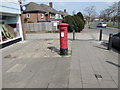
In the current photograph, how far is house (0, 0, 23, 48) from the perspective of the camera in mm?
7301

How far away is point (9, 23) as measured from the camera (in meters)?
8.78

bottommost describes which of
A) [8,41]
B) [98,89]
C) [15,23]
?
[98,89]

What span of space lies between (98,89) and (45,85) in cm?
147

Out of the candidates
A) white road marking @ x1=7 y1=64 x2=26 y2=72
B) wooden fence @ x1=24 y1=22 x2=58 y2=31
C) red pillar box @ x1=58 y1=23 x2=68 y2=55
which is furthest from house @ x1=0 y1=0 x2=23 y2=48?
wooden fence @ x1=24 y1=22 x2=58 y2=31

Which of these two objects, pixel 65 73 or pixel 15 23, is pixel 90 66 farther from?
pixel 15 23

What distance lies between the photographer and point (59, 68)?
13.4ft

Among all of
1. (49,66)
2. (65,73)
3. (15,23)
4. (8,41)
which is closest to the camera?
(65,73)

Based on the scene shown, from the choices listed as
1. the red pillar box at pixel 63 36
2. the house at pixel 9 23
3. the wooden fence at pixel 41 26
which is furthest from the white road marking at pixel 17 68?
the wooden fence at pixel 41 26

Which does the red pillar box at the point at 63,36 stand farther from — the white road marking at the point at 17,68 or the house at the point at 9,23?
the house at the point at 9,23

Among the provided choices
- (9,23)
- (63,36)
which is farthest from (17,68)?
(9,23)

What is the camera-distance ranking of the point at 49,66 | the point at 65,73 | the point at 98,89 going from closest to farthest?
the point at 98,89
the point at 65,73
the point at 49,66

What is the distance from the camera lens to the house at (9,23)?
730cm

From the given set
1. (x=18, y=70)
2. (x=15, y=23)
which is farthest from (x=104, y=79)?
(x=15, y=23)

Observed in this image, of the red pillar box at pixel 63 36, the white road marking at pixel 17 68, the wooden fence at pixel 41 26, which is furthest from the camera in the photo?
the wooden fence at pixel 41 26
